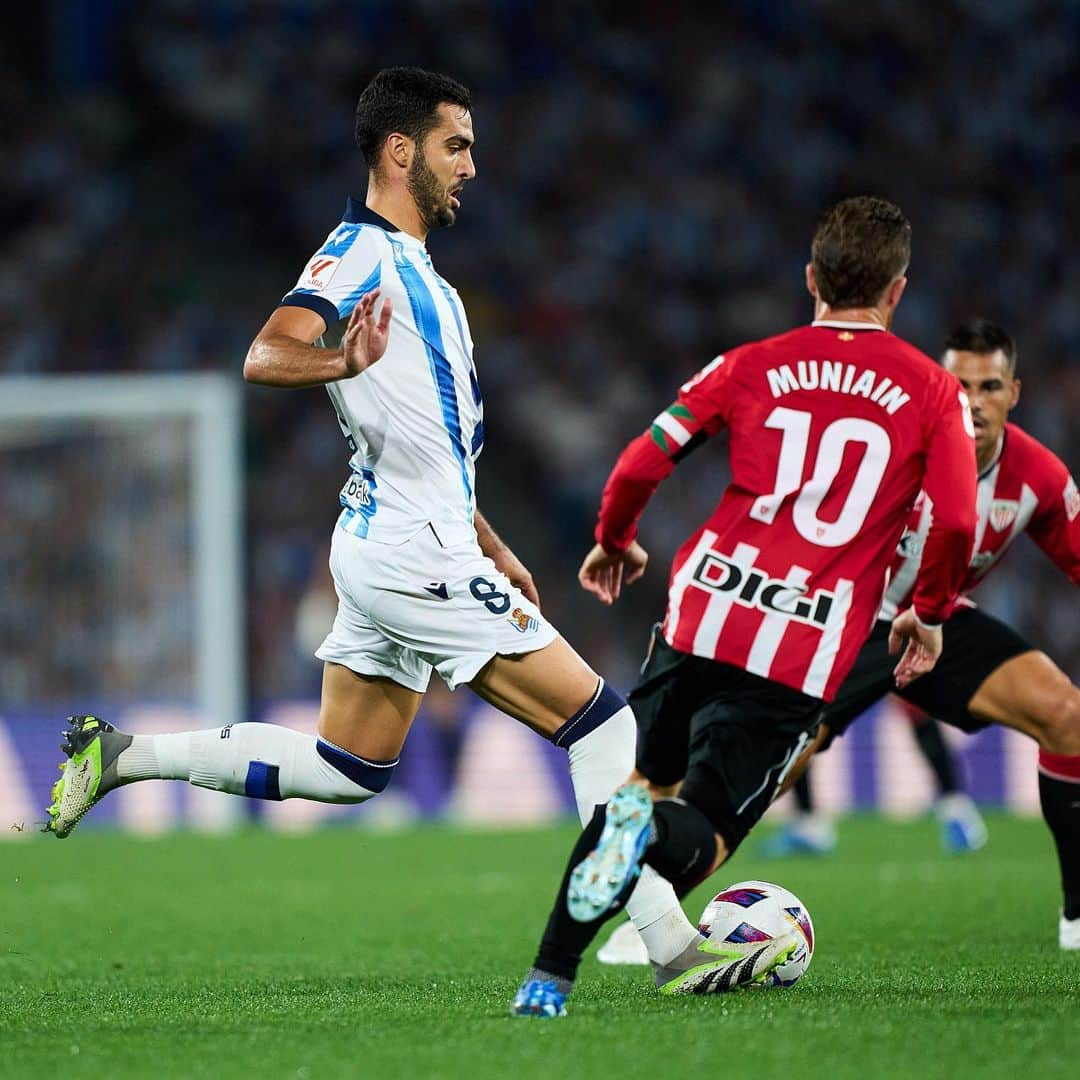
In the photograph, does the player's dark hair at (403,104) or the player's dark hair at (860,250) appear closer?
the player's dark hair at (860,250)

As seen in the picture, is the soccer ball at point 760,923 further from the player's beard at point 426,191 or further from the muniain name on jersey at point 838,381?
the player's beard at point 426,191

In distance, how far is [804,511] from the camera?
446cm

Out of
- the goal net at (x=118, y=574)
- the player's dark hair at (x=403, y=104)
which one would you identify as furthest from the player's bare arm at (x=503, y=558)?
the goal net at (x=118, y=574)

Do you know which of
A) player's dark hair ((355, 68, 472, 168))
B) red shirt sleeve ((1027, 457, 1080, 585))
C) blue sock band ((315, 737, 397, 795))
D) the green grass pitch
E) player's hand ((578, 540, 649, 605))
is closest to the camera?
the green grass pitch

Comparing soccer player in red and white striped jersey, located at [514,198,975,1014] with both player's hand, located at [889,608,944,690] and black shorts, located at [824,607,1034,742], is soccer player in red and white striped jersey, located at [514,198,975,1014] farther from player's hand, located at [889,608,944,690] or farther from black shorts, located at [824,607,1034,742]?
black shorts, located at [824,607,1034,742]

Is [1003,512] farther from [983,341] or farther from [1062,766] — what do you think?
[1062,766]

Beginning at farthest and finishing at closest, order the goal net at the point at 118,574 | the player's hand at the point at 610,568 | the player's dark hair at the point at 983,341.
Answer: the goal net at the point at 118,574, the player's dark hair at the point at 983,341, the player's hand at the point at 610,568

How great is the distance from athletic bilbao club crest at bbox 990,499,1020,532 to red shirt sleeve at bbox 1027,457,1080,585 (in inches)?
2.7

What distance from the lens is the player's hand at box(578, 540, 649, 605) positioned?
16.3ft

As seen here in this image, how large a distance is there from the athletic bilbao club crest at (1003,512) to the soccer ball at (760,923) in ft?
5.87

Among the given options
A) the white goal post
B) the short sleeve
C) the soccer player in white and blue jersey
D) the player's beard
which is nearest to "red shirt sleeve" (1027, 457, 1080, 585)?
the soccer player in white and blue jersey

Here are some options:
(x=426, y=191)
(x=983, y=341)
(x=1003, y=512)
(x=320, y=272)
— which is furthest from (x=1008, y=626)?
(x=320, y=272)

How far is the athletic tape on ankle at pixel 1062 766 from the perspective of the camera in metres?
5.89

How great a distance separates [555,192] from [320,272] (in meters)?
13.1
